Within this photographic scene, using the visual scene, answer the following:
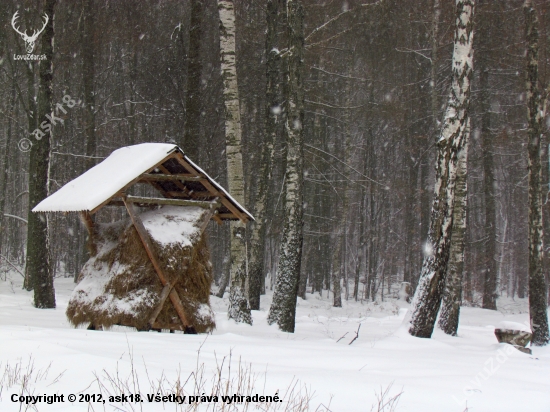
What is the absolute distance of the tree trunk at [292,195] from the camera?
10000 millimetres

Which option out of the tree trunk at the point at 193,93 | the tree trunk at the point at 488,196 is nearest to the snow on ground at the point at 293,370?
the tree trunk at the point at 193,93

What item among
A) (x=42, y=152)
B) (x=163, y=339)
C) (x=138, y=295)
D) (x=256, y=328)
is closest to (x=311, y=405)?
(x=163, y=339)

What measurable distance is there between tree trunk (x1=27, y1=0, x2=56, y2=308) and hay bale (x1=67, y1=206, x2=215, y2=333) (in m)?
3.33

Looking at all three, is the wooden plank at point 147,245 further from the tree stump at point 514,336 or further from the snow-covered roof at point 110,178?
the tree stump at point 514,336

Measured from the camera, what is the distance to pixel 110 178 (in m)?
7.73

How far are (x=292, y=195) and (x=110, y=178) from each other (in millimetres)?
3661

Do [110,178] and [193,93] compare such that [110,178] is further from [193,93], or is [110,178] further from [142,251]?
[193,93]

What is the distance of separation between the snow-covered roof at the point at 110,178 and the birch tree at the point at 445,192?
3.83 m

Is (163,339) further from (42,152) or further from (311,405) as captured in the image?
(42,152)

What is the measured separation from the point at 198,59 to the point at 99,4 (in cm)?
1020

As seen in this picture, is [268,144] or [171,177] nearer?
[171,177]

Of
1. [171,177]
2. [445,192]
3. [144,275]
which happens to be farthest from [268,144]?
[144,275]

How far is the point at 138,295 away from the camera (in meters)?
7.71

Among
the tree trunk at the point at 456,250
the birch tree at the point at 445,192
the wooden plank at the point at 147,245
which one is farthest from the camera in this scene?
the tree trunk at the point at 456,250
